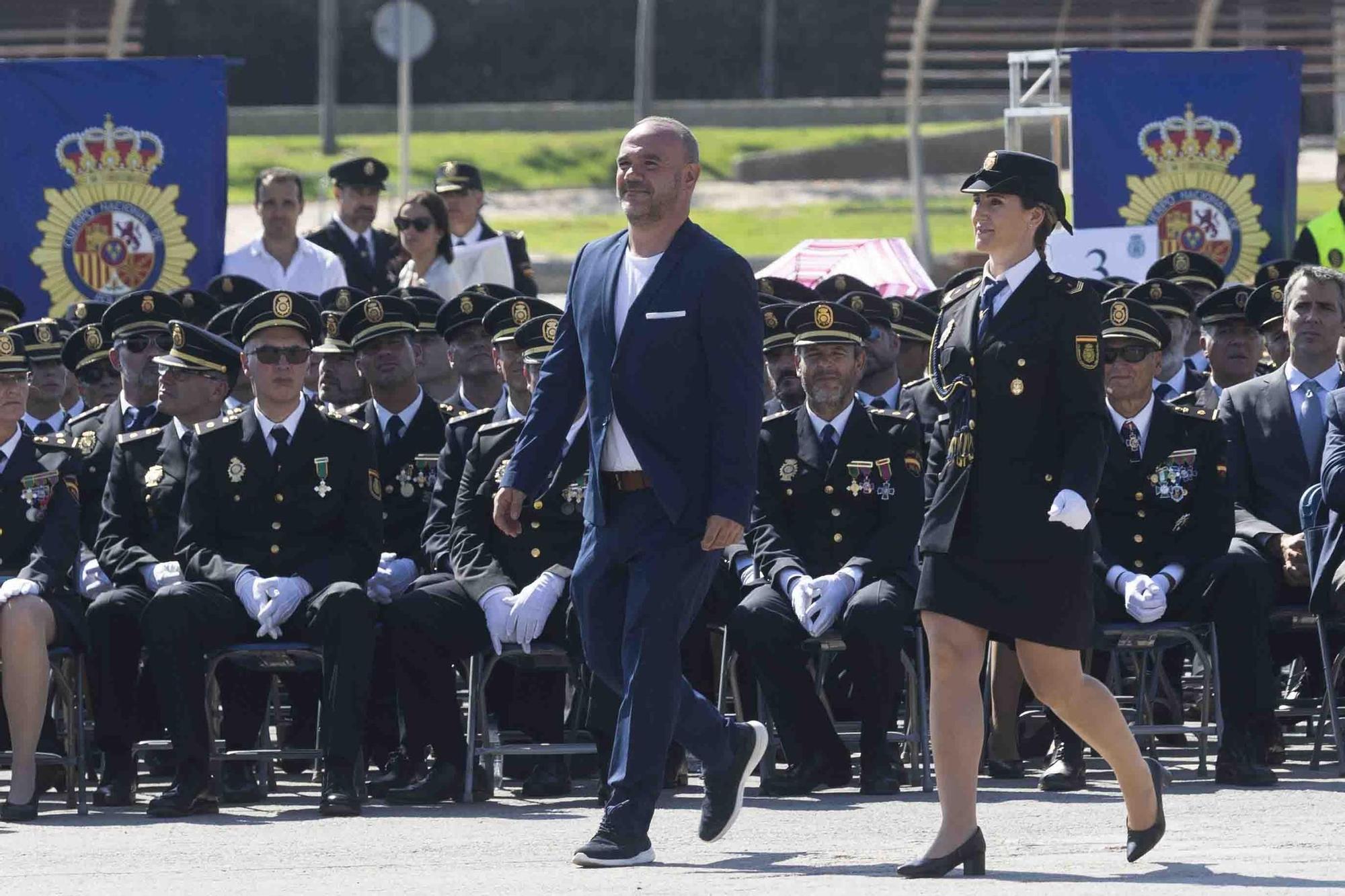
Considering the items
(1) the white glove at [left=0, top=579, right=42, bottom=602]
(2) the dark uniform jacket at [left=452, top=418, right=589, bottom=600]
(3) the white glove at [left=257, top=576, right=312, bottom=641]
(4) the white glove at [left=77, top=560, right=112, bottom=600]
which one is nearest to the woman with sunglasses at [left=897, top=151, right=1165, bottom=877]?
(2) the dark uniform jacket at [left=452, top=418, right=589, bottom=600]

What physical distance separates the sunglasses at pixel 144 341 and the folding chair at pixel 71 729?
5.68 feet

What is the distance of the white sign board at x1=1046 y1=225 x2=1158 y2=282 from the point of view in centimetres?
1240

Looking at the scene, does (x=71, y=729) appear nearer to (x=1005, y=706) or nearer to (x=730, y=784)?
(x=730, y=784)

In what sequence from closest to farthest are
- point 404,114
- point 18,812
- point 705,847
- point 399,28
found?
point 705,847 → point 18,812 → point 404,114 → point 399,28

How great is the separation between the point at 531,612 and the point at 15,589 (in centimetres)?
171

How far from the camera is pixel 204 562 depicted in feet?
28.5

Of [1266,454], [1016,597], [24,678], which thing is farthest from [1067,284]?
[24,678]

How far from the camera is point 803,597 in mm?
8547

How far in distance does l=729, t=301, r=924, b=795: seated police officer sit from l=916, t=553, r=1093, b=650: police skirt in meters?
2.04

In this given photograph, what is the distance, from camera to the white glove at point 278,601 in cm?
839

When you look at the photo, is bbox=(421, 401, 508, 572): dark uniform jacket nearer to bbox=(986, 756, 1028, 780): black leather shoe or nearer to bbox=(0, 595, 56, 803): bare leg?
bbox=(0, 595, 56, 803): bare leg

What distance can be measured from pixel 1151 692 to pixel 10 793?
13.0ft

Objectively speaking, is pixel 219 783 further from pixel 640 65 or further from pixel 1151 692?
pixel 640 65

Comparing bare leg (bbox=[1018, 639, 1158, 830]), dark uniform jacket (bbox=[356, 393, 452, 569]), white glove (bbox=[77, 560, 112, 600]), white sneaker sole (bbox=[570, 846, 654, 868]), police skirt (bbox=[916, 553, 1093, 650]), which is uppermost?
dark uniform jacket (bbox=[356, 393, 452, 569])
